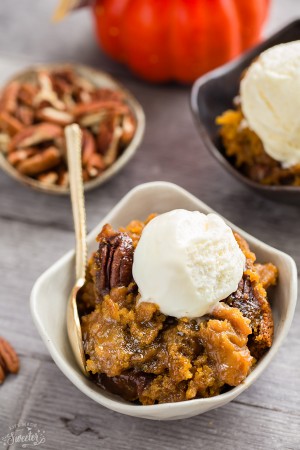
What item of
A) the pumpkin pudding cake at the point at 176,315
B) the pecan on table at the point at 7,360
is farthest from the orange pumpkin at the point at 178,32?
the pecan on table at the point at 7,360

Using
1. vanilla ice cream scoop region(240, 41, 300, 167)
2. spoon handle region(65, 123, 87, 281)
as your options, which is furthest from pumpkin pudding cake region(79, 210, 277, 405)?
vanilla ice cream scoop region(240, 41, 300, 167)

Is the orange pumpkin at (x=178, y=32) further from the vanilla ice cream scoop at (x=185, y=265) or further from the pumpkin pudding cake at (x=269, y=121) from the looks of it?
the vanilla ice cream scoop at (x=185, y=265)

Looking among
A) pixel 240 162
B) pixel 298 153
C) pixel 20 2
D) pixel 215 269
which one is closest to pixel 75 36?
pixel 20 2

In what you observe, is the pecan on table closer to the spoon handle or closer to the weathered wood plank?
the weathered wood plank

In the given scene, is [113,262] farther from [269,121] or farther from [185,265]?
[269,121]

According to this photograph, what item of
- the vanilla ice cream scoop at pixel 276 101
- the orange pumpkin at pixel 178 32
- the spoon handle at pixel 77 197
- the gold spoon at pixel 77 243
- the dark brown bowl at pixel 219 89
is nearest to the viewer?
the gold spoon at pixel 77 243

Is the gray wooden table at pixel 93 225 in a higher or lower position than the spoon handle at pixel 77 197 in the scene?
lower
